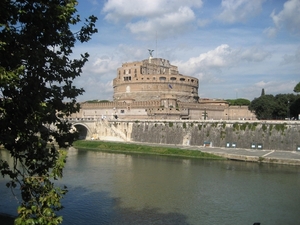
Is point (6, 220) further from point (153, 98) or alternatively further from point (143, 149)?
point (153, 98)

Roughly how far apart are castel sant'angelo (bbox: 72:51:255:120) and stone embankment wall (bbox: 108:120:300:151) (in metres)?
3.07

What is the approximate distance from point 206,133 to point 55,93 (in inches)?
822

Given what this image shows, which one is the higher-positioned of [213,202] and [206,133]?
[206,133]

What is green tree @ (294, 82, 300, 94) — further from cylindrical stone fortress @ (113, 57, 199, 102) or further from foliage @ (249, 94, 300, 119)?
cylindrical stone fortress @ (113, 57, 199, 102)

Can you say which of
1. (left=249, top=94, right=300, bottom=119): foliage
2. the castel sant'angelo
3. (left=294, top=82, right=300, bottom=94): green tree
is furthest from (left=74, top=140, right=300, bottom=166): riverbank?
(left=294, top=82, right=300, bottom=94): green tree

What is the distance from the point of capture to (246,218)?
32.5ft

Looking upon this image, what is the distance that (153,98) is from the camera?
39250 millimetres

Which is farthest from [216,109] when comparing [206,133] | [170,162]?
[170,162]

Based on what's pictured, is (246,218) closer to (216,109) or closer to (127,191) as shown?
(127,191)

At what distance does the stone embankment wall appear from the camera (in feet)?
72.4

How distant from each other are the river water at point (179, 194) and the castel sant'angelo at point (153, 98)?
48.6 ft

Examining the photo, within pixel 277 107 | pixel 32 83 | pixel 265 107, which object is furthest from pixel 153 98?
pixel 32 83

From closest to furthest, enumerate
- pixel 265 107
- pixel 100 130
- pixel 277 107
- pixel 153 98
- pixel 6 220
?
pixel 6 220, pixel 100 130, pixel 277 107, pixel 265 107, pixel 153 98

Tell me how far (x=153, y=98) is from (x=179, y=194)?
1072 inches
